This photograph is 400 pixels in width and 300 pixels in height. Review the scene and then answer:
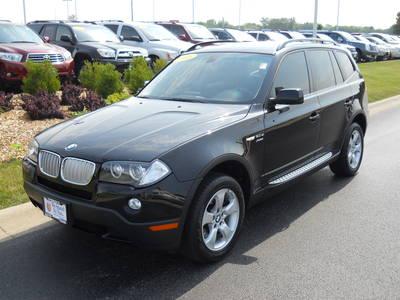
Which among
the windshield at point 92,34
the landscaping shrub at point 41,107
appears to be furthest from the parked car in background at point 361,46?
the landscaping shrub at point 41,107

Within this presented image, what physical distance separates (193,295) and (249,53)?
2.68 m

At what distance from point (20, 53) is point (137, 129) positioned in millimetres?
7325

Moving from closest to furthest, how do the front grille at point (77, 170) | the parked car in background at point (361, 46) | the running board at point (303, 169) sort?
the front grille at point (77, 170) < the running board at point (303, 169) < the parked car in background at point (361, 46)

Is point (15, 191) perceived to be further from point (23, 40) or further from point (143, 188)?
point (23, 40)

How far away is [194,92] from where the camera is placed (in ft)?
16.4

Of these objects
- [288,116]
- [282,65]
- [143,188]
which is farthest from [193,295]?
[282,65]

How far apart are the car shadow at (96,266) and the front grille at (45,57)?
661cm

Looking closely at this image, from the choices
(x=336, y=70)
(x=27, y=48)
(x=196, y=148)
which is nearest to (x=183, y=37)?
(x=27, y=48)

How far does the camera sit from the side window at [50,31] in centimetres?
1448

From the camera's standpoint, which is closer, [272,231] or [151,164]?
[151,164]

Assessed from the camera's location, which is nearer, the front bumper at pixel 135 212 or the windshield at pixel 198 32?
the front bumper at pixel 135 212

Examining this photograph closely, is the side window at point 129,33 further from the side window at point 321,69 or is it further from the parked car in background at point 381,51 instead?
the parked car in background at point 381,51

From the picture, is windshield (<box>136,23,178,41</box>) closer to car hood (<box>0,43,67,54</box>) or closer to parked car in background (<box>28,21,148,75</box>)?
parked car in background (<box>28,21,148,75</box>)

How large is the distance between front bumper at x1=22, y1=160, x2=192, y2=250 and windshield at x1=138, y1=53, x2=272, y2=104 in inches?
57.6
